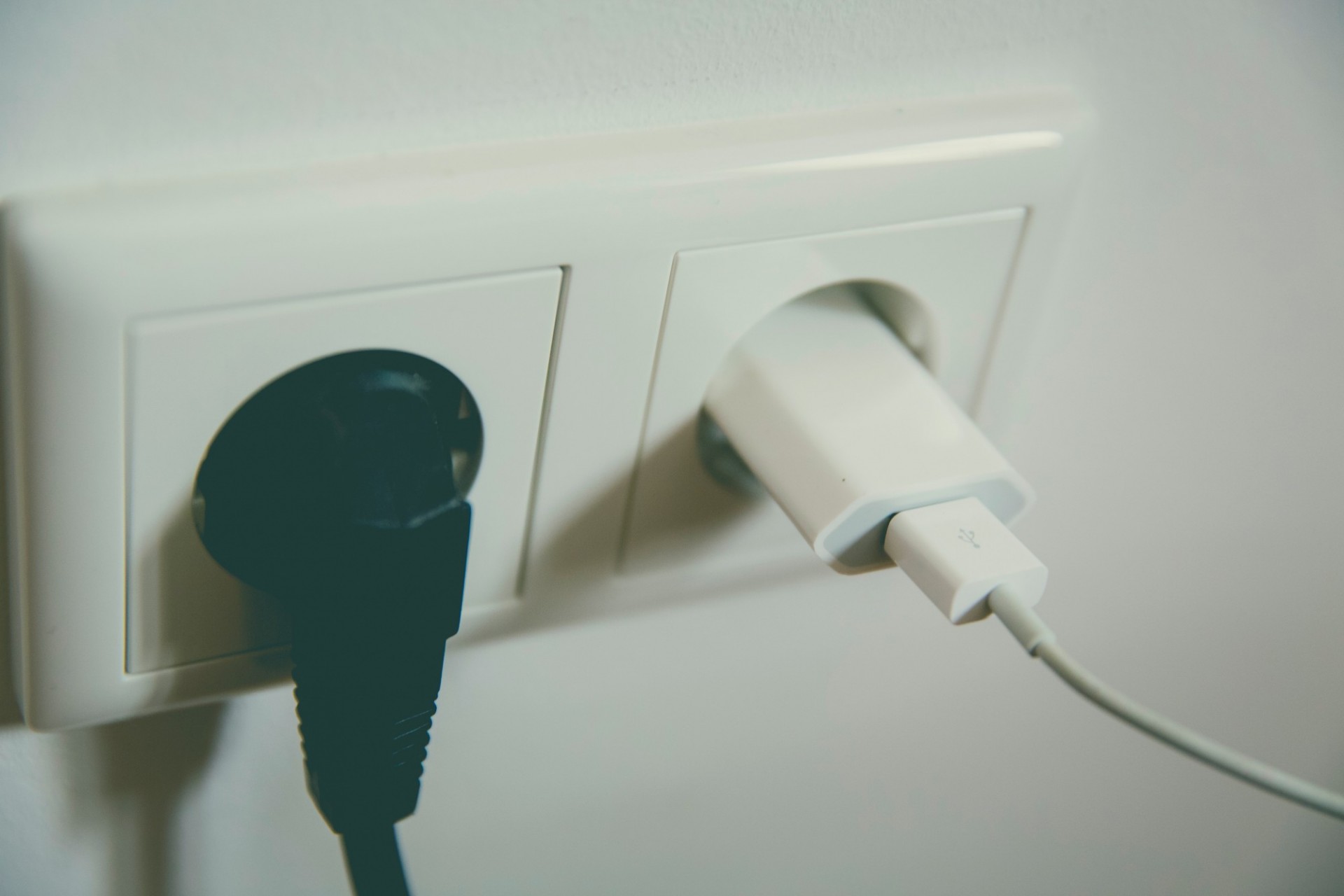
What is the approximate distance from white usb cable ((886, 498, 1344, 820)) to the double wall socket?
0.05m

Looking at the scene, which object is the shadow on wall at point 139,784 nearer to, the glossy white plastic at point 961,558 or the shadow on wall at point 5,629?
the shadow on wall at point 5,629

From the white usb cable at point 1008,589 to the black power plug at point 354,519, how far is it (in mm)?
90

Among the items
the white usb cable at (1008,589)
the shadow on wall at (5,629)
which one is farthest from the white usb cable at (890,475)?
the shadow on wall at (5,629)

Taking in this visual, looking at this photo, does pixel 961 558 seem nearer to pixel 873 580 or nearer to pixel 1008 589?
pixel 1008 589

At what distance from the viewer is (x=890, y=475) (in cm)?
24

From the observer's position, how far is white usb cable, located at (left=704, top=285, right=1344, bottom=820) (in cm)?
23

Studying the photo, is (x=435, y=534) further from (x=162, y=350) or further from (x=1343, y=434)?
(x=1343, y=434)

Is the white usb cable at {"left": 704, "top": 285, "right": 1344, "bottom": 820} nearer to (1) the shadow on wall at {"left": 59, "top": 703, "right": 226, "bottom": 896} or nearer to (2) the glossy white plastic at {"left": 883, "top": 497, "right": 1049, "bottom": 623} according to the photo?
(2) the glossy white plastic at {"left": 883, "top": 497, "right": 1049, "bottom": 623}

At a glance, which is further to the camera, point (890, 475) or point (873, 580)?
point (873, 580)

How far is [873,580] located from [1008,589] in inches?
4.8

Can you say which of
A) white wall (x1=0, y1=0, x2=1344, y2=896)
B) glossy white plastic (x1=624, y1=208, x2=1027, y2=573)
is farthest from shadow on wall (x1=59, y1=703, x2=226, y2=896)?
glossy white plastic (x1=624, y1=208, x2=1027, y2=573)

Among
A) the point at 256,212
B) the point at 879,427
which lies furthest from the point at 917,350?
the point at 256,212

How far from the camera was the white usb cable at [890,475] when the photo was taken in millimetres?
229

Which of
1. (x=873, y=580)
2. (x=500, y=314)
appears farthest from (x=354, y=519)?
(x=873, y=580)
